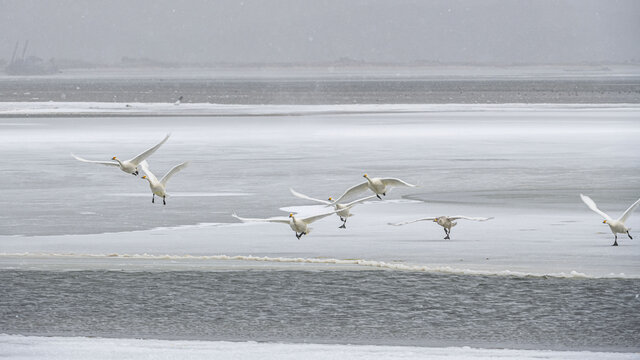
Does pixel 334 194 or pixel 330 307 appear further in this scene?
pixel 334 194

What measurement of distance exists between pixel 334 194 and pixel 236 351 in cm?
1131

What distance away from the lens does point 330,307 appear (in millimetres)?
10672

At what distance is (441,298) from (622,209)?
7.90 m

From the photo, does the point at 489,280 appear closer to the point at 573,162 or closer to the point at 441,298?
the point at 441,298

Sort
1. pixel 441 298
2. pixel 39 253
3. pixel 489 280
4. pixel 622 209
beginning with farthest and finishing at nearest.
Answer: pixel 622 209, pixel 39 253, pixel 489 280, pixel 441 298

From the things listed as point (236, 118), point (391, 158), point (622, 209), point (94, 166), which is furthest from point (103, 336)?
point (236, 118)

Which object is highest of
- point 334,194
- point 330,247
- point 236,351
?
point 334,194

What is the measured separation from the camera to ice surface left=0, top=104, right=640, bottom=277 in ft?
45.2

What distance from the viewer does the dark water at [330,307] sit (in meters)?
9.60

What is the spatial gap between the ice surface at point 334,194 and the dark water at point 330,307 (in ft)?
2.70

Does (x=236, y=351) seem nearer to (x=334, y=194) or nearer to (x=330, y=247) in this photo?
(x=330, y=247)

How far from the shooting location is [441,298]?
36.1 ft

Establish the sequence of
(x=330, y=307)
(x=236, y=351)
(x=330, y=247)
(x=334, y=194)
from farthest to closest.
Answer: (x=334, y=194)
(x=330, y=247)
(x=330, y=307)
(x=236, y=351)

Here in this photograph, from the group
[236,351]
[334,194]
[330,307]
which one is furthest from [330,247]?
[334,194]
